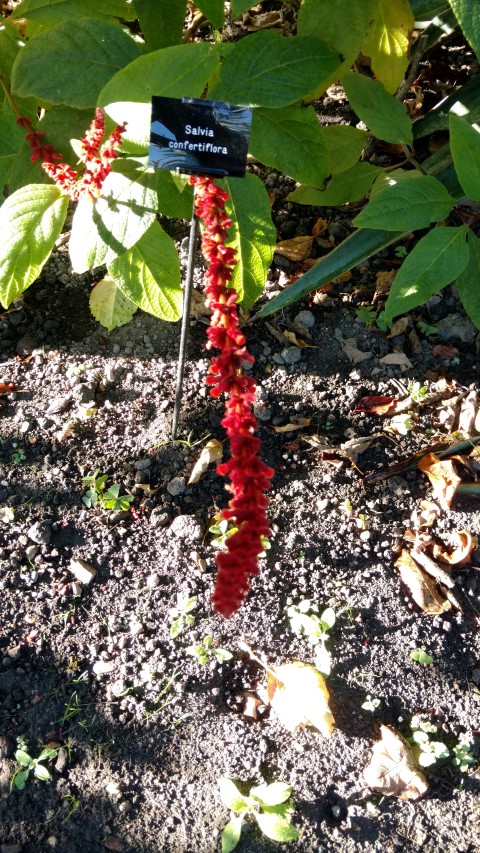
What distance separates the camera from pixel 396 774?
1747mm

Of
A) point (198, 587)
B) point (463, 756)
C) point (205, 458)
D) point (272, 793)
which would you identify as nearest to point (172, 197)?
point (205, 458)

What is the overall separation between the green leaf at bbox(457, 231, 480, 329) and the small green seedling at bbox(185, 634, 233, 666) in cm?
115

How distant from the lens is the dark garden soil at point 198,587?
1.74 metres

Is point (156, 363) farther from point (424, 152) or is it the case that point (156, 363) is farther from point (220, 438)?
point (424, 152)

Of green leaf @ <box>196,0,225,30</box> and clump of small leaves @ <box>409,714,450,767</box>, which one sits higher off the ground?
green leaf @ <box>196,0,225,30</box>

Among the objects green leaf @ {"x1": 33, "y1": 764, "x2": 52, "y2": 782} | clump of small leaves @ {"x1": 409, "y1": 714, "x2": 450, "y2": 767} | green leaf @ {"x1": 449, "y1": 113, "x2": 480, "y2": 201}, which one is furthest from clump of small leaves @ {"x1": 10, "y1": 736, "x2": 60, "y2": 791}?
green leaf @ {"x1": 449, "y1": 113, "x2": 480, "y2": 201}

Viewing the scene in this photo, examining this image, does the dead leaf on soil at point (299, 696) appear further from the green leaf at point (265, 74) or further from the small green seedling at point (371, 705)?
the green leaf at point (265, 74)

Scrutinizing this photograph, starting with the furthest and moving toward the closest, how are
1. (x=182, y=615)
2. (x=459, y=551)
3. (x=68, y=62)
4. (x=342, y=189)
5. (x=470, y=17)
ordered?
1. (x=342, y=189)
2. (x=459, y=551)
3. (x=182, y=615)
4. (x=68, y=62)
5. (x=470, y=17)

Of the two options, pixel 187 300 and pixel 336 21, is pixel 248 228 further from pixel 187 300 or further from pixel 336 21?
pixel 336 21

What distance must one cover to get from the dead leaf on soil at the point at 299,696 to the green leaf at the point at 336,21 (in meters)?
1.61

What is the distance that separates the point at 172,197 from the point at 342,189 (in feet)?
2.37

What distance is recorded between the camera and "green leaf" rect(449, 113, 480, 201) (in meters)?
1.62

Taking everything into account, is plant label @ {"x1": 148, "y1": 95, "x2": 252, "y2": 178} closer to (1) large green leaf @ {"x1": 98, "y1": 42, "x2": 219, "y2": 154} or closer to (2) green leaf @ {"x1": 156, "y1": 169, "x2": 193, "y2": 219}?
(1) large green leaf @ {"x1": 98, "y1": 42, "x2": 219, "y2": 154}

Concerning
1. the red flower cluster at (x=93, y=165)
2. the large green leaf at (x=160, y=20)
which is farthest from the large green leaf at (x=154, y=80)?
the large green leaf at (x=160, y=20)
